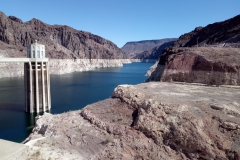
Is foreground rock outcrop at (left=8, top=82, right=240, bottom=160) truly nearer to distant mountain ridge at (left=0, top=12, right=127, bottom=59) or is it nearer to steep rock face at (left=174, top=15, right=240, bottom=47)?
steep rock face at (left=174, top=15, right=240, bottom=47)

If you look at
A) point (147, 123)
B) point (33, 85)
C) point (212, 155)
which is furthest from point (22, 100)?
point (212, 155)

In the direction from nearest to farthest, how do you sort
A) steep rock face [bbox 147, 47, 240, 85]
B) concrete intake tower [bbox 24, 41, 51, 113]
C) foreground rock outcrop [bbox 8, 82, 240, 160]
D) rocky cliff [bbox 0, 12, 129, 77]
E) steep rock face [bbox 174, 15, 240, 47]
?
foreground rock outcrop [bbox 8, 82, 240, 160] → steep rock face [bbox 147, 47, 240, 85] → concrete intake tower [bbox 24, 41, 51, 113] → steep rock face [bbox 174, 15, 240, 47] → rocky cliff [bbox 0, 12, 129, 77]

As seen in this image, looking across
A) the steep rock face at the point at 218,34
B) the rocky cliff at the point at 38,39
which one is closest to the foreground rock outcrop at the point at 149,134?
the steep rock face at the point at 218,34

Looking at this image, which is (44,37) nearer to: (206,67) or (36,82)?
(36,82)

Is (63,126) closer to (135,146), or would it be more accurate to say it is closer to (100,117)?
(100,117)

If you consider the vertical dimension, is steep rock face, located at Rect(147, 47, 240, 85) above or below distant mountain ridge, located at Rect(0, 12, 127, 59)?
below

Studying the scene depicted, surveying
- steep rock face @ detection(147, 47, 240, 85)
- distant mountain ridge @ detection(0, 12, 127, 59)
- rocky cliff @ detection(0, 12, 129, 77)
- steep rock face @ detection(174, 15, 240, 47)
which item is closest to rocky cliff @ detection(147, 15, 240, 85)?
steep rock face @ detection(147, 47, 240, 85)

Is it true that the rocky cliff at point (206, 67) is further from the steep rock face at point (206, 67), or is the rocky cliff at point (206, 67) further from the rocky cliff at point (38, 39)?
the rocky cliff at point (38, 39)
